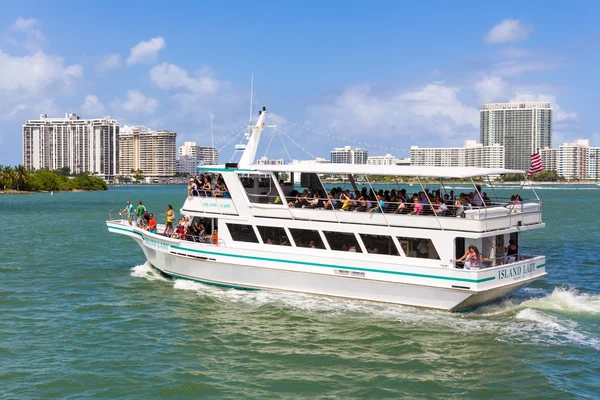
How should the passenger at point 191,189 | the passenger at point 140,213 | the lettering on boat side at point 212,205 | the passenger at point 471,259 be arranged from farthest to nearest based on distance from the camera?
the passenger at point 140,213 < the passenger at point 191,189 < the lettering on boat side at point 212,205 < the passenger at point 471,259

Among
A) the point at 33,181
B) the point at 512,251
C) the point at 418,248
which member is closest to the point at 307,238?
the point at 418,248

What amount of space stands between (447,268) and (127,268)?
1428cm

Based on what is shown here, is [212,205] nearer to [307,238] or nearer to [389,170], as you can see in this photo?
[307,238]

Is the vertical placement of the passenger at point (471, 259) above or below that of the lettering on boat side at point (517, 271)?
above

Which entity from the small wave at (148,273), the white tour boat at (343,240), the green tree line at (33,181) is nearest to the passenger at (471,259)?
the white tour boat at (343,240)

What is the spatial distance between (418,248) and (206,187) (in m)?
7.61

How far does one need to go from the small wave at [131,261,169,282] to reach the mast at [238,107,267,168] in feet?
16.8

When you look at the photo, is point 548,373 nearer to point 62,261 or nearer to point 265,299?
point 265,299

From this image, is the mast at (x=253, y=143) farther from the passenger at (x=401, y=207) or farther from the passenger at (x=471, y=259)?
the passenger at (x=471, y=259)

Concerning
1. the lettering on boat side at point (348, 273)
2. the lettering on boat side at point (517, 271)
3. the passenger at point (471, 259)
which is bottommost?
the lettering on boat side at point (348, 273)

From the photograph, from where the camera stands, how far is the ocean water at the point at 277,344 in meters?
12.5

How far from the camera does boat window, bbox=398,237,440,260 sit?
17469 millimetres

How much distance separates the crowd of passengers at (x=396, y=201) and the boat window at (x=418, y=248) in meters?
0.80

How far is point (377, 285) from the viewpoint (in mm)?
17734
